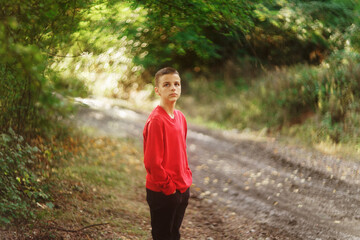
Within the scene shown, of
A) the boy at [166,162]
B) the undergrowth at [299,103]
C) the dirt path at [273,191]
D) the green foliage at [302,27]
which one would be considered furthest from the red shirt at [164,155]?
the undergrowth at [299,103]

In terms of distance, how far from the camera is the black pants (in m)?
2.95

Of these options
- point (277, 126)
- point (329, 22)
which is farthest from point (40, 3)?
point (277, 126)

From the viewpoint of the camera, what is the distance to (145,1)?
419cm

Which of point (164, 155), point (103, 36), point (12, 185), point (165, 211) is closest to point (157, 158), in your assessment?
point (164, 155)

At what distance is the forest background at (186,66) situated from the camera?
11.9ft

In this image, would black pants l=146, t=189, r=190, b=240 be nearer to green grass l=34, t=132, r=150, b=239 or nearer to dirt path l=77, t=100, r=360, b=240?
green grass l=34, t=132, r=150, b=239

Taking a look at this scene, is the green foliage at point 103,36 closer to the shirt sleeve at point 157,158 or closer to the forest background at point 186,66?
the forest background at point 186,66

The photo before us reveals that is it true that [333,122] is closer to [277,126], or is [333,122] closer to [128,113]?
[277,126]

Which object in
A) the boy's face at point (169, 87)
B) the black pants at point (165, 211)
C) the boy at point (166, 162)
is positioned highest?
the boy's face at point (169, 87)

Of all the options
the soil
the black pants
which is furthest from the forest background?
the black pants

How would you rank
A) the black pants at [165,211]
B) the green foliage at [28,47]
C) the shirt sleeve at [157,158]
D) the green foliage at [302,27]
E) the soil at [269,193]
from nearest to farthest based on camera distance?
the green foliage at [28,47] < the shirt sleeve at [157,158] < the black pants at [165,211] < the soil at [269,193] < the green foliage at [302,27]

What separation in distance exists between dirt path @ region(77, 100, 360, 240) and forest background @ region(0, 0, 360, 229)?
0.96 metres

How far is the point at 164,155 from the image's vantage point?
2.91m

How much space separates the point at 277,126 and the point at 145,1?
8.40m
